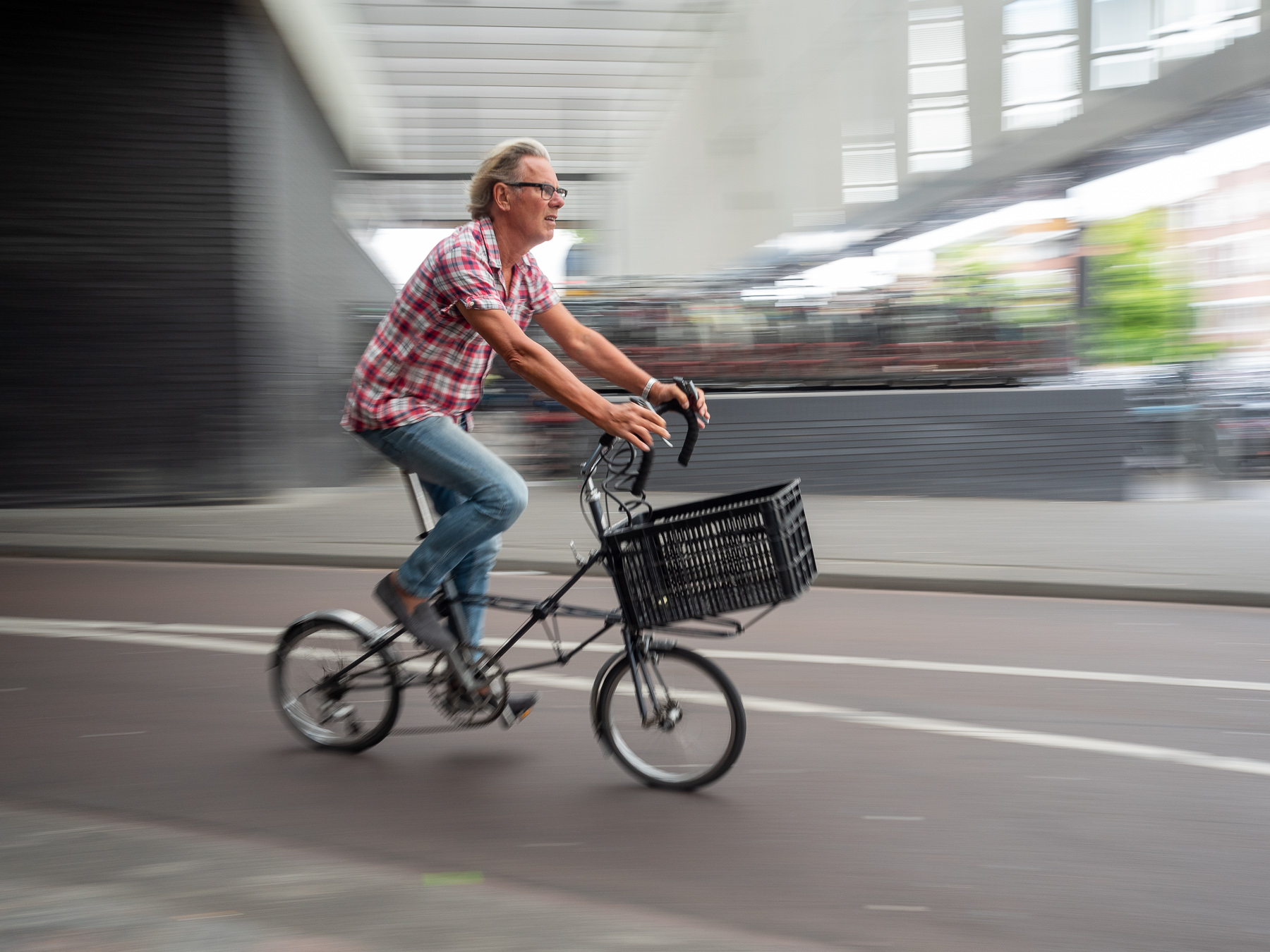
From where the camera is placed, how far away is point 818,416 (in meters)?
10.8

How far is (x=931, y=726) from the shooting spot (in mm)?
4293

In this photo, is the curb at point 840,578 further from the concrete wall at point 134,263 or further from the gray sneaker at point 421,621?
the gray sneaker at point 421,621

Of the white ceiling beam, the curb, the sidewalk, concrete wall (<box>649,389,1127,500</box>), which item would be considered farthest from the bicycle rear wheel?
the white ceiling beam

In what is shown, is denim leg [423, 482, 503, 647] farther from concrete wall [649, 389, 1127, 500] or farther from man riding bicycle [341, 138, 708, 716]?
concrete wall [649, 389, 1127, 500]

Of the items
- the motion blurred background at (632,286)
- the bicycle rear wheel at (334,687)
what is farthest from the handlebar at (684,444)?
the motion blurred background at (632,286)

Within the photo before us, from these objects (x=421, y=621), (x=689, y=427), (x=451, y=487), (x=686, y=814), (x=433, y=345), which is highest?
(x=433, y=345)

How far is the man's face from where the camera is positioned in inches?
137

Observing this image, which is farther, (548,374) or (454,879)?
(548,374)

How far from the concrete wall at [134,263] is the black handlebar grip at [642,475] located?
8.01 m

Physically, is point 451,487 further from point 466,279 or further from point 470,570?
point 466,279

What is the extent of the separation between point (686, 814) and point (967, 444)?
7.92 metres

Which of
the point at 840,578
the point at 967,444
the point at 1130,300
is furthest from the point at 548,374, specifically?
the point at 1130,300

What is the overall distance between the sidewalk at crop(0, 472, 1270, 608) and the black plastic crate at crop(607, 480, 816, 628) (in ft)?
12.9

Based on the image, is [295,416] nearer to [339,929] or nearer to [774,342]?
[774,342]
